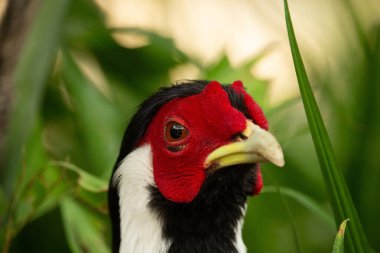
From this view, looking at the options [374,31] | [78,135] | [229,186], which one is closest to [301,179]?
[374,31]

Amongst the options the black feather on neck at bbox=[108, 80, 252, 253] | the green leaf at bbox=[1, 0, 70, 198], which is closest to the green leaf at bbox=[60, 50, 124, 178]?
the green leaf at bbox=[1, 0, 70, 198]

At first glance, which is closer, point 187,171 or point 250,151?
point 250,151

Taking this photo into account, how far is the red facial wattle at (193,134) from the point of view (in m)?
1.19

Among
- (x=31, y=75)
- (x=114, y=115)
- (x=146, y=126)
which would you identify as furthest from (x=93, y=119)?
(x=146, y=126)

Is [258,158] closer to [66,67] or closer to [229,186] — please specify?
[229,186]

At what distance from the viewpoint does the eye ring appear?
4.08ft

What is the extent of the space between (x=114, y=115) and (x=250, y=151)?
2.80ft

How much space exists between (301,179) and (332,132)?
4.7 inches

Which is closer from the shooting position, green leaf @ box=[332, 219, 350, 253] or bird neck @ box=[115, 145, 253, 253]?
green leaf @ box=[332, 219, 350, 253]

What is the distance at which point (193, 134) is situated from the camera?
4.03 feet

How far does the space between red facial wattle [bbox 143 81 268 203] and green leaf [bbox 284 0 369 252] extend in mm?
76

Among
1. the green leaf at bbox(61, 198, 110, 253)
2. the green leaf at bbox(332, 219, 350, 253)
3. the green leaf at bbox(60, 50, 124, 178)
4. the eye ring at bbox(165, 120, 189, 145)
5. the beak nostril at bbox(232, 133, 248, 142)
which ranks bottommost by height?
the green leaf at bbox(61, 198, 110, 253)

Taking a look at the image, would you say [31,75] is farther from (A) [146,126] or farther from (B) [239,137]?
(B) [239,137]

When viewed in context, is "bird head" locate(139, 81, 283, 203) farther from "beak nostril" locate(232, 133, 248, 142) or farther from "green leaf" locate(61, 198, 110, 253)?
"green leaf" locate(61, 198, 110, 253)
